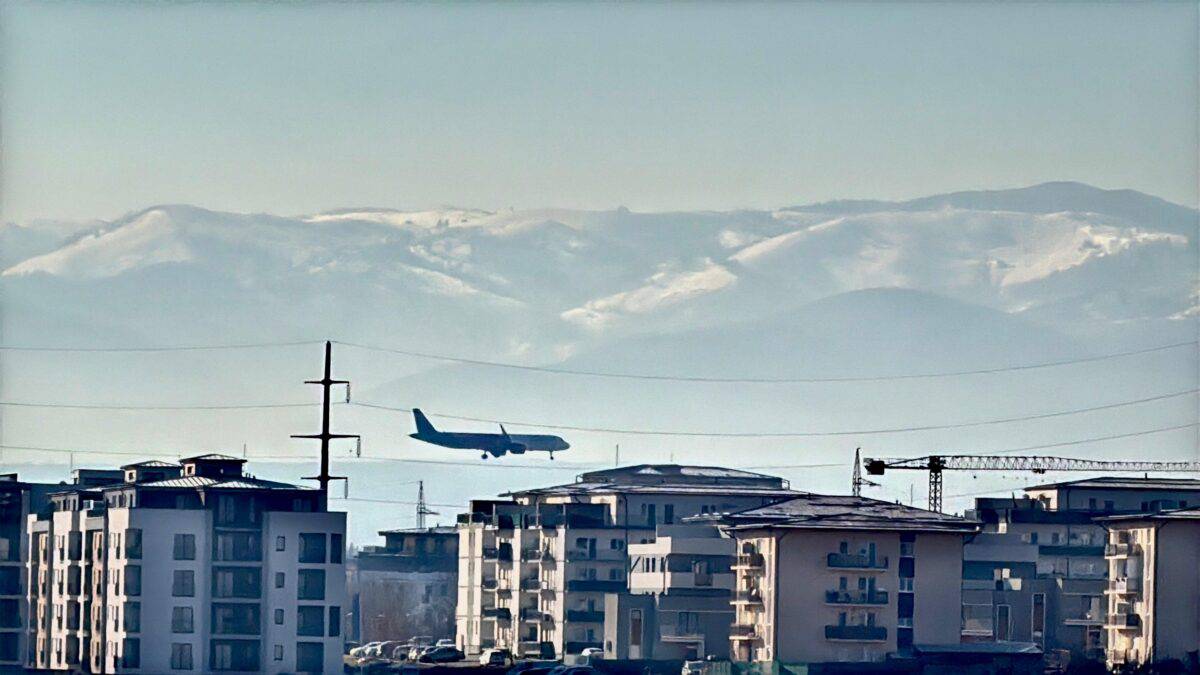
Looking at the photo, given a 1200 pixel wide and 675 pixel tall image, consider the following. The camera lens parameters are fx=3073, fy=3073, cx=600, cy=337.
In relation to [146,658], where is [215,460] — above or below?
above

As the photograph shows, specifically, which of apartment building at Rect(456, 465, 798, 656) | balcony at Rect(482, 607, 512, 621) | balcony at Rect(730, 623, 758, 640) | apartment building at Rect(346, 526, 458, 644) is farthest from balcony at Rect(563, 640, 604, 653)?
apartment building at Rect(346, 526, 458, 644)

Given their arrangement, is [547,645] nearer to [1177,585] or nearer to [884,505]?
[884,505]

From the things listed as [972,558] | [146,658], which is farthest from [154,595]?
[972,558]

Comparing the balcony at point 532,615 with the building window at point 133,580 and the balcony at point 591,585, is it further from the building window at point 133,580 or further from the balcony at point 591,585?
the building window at point 133,580

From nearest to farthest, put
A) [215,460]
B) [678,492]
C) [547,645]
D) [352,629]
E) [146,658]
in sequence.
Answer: [146,658]
[215,460]
[547,645]
[678,492]
[352,629]

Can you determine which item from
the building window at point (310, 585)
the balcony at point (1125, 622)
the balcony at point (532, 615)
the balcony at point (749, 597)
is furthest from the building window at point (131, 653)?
the balcony at point (1125, 622)

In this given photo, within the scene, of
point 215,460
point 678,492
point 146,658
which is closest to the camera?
point 146,658

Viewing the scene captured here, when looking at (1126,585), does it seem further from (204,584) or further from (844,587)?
(204,584)
